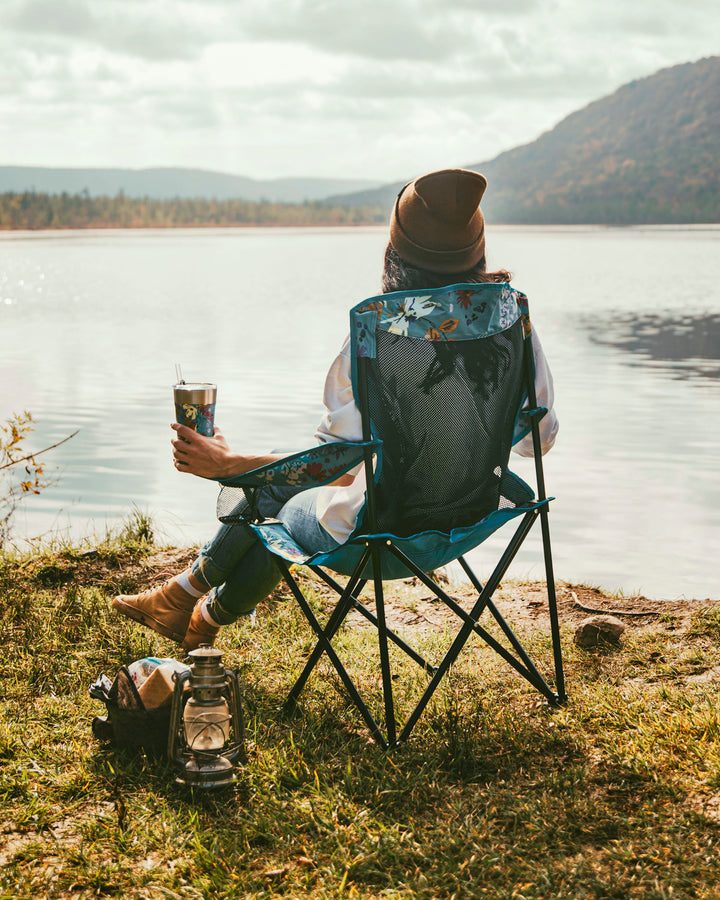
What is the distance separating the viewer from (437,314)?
2.46 m

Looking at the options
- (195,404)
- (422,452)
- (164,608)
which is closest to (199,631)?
(164,608)

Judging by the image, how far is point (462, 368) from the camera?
8.23ft

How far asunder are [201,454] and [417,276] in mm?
720

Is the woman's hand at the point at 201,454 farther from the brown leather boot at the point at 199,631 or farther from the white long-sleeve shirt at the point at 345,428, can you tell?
the brown leather boot at the point at 199,631

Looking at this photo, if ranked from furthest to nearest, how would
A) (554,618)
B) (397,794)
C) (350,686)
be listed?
(554,618) < (350,686) < (397,794)

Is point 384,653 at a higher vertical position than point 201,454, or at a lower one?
lower

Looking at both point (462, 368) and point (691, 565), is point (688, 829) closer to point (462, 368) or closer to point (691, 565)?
point (462, 368)

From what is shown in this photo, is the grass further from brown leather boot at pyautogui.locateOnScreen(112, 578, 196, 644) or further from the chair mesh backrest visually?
the chair mesh backrest

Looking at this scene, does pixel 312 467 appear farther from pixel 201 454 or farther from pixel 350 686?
pixel 350 686

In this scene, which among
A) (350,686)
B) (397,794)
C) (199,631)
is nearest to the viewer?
(397,794)

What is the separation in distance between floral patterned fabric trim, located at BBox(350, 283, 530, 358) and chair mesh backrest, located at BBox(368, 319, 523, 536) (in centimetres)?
2

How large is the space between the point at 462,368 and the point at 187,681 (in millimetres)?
1051

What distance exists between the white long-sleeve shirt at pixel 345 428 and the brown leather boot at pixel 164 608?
0.59 metres

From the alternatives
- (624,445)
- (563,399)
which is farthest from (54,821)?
(563,399)
